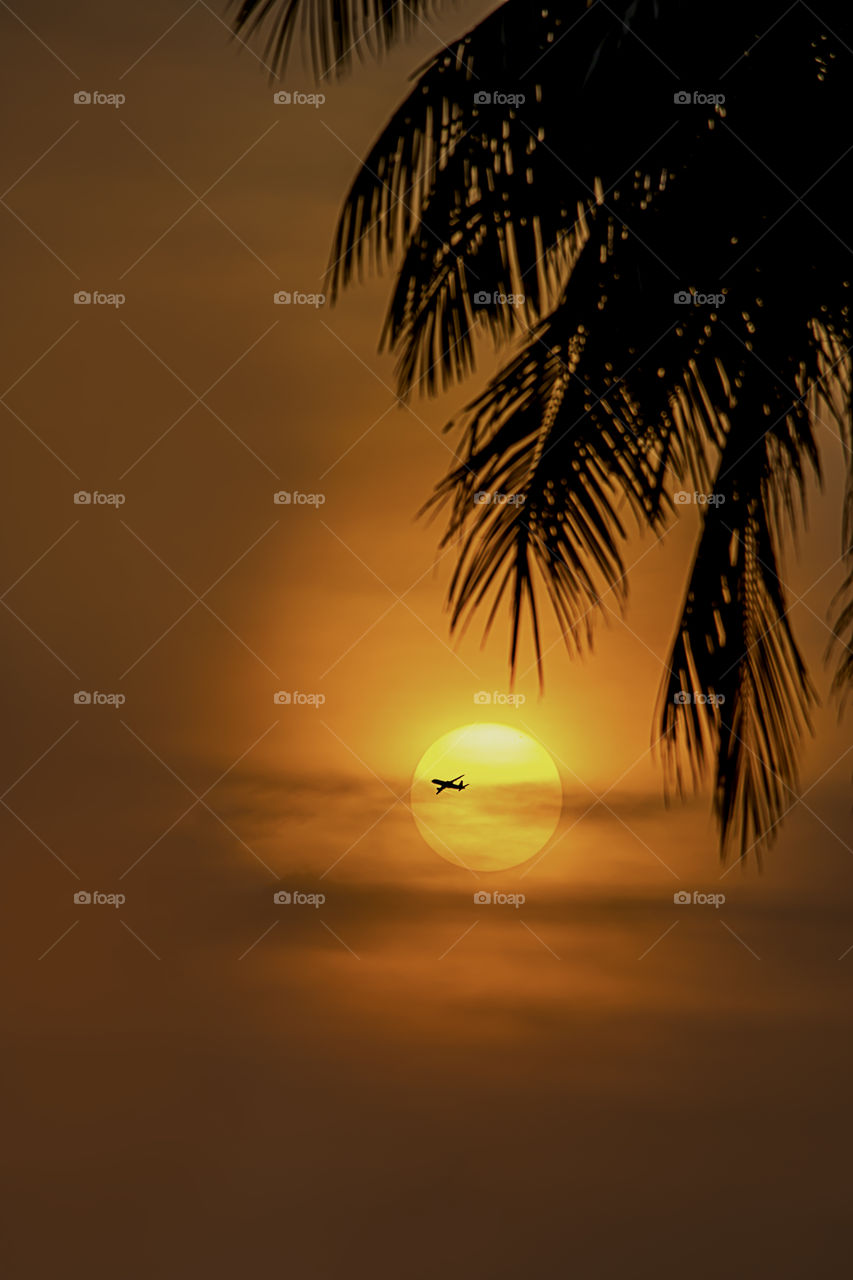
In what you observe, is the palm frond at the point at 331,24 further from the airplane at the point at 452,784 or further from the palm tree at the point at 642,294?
the airplane at the point at 452,784

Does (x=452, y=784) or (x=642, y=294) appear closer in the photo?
(x=642, y=294)

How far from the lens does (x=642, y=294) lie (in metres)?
5.31

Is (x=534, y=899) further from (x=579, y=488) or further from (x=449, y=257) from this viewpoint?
(x=449, y=257)

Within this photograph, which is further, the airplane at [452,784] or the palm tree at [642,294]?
the airplane at [452,784]

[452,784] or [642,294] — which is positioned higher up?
[642,294]

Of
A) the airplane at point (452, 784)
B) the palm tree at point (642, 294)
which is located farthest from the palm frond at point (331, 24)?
the airplane at point (452, 784)

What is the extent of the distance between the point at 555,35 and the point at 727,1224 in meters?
13.7

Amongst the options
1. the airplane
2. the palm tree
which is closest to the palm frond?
the palm tree

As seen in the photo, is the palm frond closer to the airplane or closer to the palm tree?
the palm tree

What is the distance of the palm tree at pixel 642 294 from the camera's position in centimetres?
522

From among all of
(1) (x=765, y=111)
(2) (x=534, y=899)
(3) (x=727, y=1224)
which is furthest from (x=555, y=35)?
(3) (x=727, y=1224)

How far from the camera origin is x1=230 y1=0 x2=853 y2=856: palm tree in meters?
5.22

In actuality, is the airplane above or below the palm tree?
below

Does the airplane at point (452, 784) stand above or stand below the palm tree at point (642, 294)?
below
